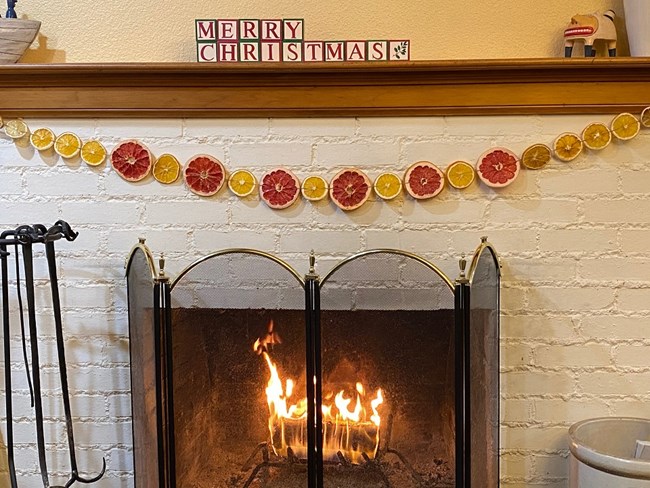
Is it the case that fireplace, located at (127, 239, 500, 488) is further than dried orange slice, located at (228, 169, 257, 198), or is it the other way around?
dried orange slice, located at (228, 169, 257, 198)

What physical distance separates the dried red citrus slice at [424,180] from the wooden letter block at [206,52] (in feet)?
1.83

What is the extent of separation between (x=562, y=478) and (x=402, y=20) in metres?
1.28

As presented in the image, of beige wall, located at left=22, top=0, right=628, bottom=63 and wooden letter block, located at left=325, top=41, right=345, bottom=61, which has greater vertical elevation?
beige wall, located at left=22, top=0, right=628, bottom=63

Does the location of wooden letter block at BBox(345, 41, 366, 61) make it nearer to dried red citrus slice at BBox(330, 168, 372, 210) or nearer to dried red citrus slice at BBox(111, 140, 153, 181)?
dried red citrus slice at BBox(330, 168, 372, 210)

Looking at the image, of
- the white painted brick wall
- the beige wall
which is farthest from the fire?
the beige wall

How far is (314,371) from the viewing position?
158 centimetres

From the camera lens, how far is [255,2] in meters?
1.74

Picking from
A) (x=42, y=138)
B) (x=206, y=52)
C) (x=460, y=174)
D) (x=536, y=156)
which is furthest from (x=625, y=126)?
(x=42, y=138)

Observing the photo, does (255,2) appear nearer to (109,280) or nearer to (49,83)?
(49,83)

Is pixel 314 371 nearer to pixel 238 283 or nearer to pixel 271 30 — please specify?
pixel 238 283

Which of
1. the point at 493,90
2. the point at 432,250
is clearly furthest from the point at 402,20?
the point at 432,250

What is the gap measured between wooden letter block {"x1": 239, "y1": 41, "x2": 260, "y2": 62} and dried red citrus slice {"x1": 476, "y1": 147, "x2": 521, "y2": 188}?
0.61 metres

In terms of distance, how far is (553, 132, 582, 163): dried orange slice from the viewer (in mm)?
1660

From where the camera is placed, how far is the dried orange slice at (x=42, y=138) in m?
1.71
